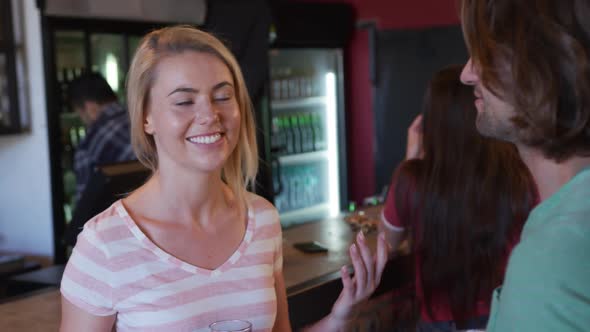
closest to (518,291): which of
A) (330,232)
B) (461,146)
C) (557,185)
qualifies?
(557,185)

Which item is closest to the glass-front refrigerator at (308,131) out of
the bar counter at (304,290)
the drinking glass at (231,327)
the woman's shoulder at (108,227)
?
the bar counter at (304,290)

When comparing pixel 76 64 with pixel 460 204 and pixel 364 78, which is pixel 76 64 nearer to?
pixel 364 78

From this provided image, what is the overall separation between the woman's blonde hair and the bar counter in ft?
1.86

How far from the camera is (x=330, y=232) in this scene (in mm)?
3098

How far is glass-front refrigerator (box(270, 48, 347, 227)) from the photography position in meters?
5.70

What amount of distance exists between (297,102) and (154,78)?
4184 millimetres

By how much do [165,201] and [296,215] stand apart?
14.1ft

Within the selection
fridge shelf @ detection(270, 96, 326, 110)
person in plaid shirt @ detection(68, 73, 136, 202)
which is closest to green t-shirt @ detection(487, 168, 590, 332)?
person in plaid shirt @ detection(68, 73, 136, 202)

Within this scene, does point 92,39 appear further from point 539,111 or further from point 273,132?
point 539,111

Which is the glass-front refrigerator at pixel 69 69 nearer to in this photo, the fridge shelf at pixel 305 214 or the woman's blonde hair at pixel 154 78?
the fridge shelf at pixel 305 214

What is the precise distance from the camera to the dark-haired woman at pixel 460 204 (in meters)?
2.35

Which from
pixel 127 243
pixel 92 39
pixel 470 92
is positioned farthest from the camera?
pixel 92 39

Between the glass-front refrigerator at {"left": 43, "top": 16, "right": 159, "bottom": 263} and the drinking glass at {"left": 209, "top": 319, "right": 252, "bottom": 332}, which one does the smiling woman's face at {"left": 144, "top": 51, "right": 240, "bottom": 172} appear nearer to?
the drinking glass at {"left": 209, "top": 319, "right": 252, "bottom": 332}

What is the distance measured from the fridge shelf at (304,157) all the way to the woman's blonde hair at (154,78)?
3.83m
